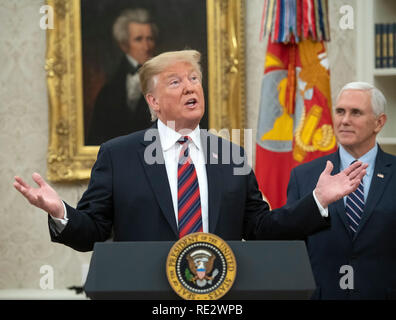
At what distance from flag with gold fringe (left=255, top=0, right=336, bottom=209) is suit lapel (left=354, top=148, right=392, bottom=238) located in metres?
1.20

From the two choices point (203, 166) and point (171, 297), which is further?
point (203, 166)

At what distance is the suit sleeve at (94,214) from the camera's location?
2.07 metres

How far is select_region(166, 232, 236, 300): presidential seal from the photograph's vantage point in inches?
62.1

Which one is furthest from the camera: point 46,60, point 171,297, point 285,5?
point 46,60

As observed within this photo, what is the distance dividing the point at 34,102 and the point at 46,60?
0.37 metres

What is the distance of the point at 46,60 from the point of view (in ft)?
16.7

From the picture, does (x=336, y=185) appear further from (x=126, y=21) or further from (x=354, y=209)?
(x=126, y=21)

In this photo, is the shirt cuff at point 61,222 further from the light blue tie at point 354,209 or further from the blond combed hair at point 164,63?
the light blue tie at point 354,209

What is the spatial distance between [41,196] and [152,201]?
0.49 metres

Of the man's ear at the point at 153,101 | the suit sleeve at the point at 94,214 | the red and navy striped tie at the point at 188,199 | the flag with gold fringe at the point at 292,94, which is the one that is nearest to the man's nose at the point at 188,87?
the man's ear at the point at 153,101

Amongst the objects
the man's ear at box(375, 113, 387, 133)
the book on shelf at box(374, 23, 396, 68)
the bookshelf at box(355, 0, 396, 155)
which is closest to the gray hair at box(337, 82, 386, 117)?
the man's ear at box(375, 113, 387, 133)

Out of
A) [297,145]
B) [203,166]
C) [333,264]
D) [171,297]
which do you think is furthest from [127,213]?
[297,145]
